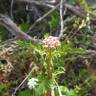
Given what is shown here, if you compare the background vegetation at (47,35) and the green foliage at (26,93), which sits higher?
the background vegetation at (47,35)

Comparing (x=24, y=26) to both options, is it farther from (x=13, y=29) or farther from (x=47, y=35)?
(x=47, y=35)

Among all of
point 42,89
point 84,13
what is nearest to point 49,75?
point 42,89

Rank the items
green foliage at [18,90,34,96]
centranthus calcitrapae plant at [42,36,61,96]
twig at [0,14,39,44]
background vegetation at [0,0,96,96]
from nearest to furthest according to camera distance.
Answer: centranthus calcitrapae plant at [42,36,61,96] < green foliage at [18,90,34,96] < background vegetation at [0,0,96,96] < twig at [0,14,39,44]

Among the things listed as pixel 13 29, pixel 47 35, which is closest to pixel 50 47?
pixel 47 35

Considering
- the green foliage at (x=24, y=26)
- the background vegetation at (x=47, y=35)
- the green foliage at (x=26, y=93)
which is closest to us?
the green foliage at (x=26, y=93)

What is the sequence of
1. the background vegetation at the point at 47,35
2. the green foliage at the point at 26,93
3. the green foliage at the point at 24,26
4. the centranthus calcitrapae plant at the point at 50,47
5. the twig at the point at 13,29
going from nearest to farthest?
the centranthus calcitrapae plant at the point at 50,47
the green foliage at the point at 26,93
the background vegetation at the point at 47,35
the twig at the point at 13,29
the green foliage at the point at 24,26

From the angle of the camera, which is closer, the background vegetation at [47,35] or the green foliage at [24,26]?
the background vegetation at [47,35]

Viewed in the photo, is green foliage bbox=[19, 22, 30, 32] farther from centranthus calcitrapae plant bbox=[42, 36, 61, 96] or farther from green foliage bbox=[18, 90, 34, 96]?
centranthus calcitrapae plant bbox=[42, 36, 61, 96]

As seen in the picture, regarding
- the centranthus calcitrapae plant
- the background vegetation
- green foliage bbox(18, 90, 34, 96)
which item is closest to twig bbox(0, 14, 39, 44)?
the background vegetation

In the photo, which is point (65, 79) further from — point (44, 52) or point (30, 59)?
point (44, 52)

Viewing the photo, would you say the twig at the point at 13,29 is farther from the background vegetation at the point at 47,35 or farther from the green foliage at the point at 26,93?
the green foliage at the point at 26,93

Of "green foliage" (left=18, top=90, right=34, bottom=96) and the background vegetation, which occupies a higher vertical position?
the background vegetation

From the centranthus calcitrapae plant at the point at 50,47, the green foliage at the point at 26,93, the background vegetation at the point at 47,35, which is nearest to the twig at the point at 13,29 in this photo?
the background vegetation at the point at 47,35
